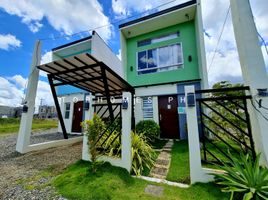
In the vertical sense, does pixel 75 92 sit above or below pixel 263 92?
above

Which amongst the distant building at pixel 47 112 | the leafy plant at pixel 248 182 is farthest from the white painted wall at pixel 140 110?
the distant building at pixel 47 112

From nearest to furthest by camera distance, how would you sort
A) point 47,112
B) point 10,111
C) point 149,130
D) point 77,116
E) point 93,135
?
point 93,135 < point 149,130 < point 77,116 < point 10,111 < point 47,112

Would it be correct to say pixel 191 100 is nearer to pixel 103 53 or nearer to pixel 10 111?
pixel 103 53

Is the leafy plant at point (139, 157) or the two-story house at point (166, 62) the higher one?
the two-story house at point (166, 62)

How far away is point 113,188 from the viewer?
8.84ft

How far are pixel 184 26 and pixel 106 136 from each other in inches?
300

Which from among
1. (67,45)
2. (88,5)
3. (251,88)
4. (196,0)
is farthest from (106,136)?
(67,45)

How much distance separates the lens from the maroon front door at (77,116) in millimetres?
10156

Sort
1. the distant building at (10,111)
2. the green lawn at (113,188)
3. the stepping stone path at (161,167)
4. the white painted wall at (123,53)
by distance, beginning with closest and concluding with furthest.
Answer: the green lawn at (113,188) < the stepping stone path at (161,167) < the white painted wall at (123,53) < the distant building at (10,111)

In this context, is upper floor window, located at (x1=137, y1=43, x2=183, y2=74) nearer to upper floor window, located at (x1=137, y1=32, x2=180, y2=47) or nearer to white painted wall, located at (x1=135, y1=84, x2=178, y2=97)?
upper floor window, located at (x1=137, y1=32, x2=180, y2=47)

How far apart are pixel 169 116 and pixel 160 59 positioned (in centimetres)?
354

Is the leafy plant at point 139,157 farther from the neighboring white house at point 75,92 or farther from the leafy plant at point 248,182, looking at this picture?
the neighboring white house at point 75,92

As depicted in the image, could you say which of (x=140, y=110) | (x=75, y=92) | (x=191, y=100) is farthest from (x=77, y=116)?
(x=191, y=100)

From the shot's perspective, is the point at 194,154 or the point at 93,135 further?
the point at 93,135
